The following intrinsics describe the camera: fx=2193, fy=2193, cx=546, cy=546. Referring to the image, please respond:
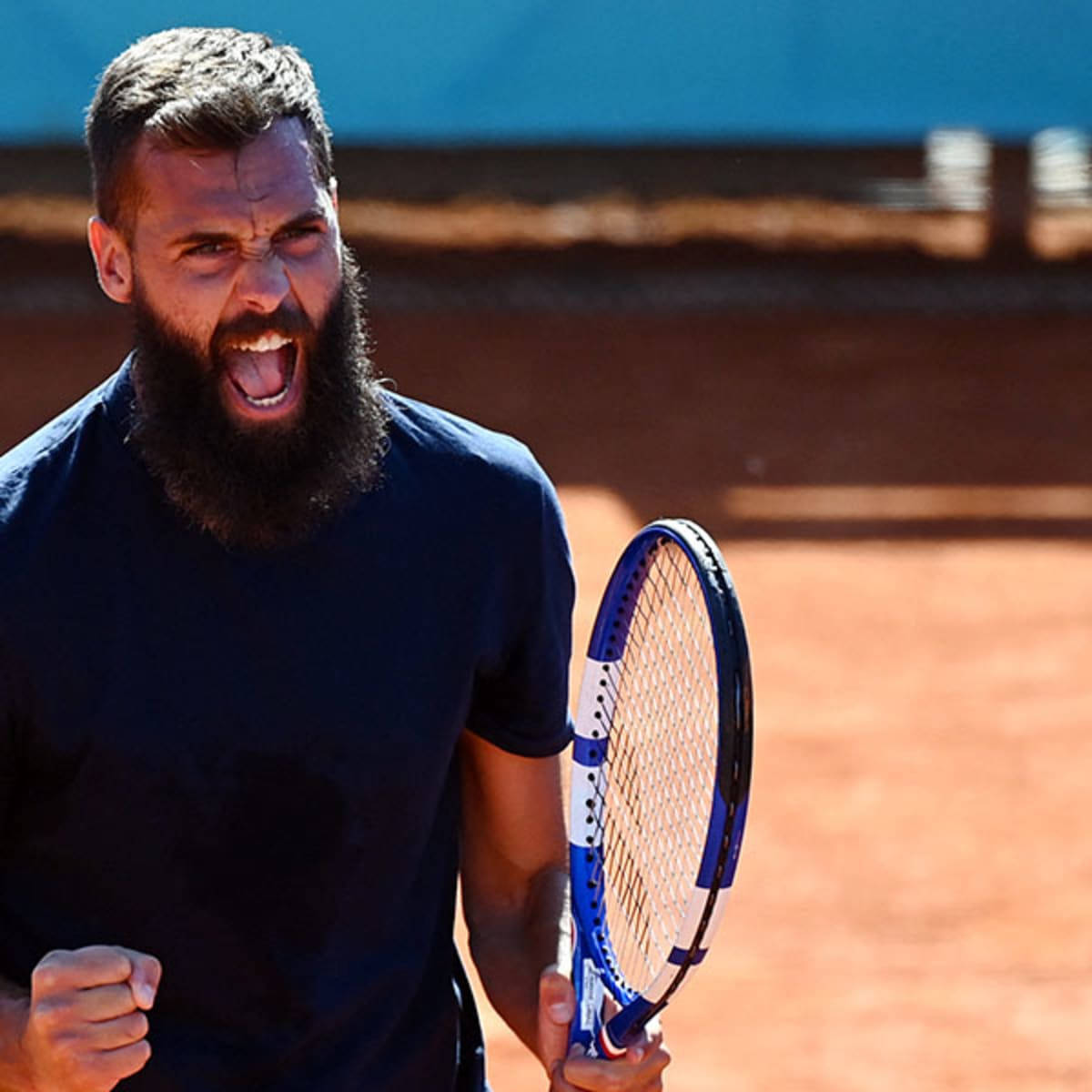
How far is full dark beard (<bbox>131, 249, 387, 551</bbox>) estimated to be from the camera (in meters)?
2.38

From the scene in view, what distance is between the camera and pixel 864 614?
26.7ft

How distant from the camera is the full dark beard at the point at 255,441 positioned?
7.81ft

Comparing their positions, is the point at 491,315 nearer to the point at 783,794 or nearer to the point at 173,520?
the point at 783,794

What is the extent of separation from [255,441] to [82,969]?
61 cm

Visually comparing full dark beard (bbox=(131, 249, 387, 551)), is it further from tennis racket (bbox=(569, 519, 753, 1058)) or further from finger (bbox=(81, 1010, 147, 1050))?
finger (bbox=(81, 1010, 147, 1050))

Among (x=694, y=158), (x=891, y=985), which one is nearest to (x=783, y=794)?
(x=891, y=985)

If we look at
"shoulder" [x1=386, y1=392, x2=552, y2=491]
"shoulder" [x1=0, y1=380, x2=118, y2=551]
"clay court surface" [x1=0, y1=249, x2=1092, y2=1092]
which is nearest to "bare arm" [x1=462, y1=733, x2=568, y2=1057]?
"shoulder" [x1=386, y1=392, x2=552, y2=491]

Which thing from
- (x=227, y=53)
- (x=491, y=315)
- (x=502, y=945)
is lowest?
(x=491, y=315)

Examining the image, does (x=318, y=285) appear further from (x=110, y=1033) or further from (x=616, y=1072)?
(x=616, y=1072)

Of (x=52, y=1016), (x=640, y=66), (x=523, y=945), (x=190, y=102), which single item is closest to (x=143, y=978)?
(x=52, y=1016)

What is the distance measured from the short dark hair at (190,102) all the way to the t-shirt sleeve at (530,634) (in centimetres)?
45

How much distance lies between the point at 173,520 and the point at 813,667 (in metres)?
5.36

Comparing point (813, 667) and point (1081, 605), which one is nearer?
point (813, 667)

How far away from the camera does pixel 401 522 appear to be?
2482 millimetres
